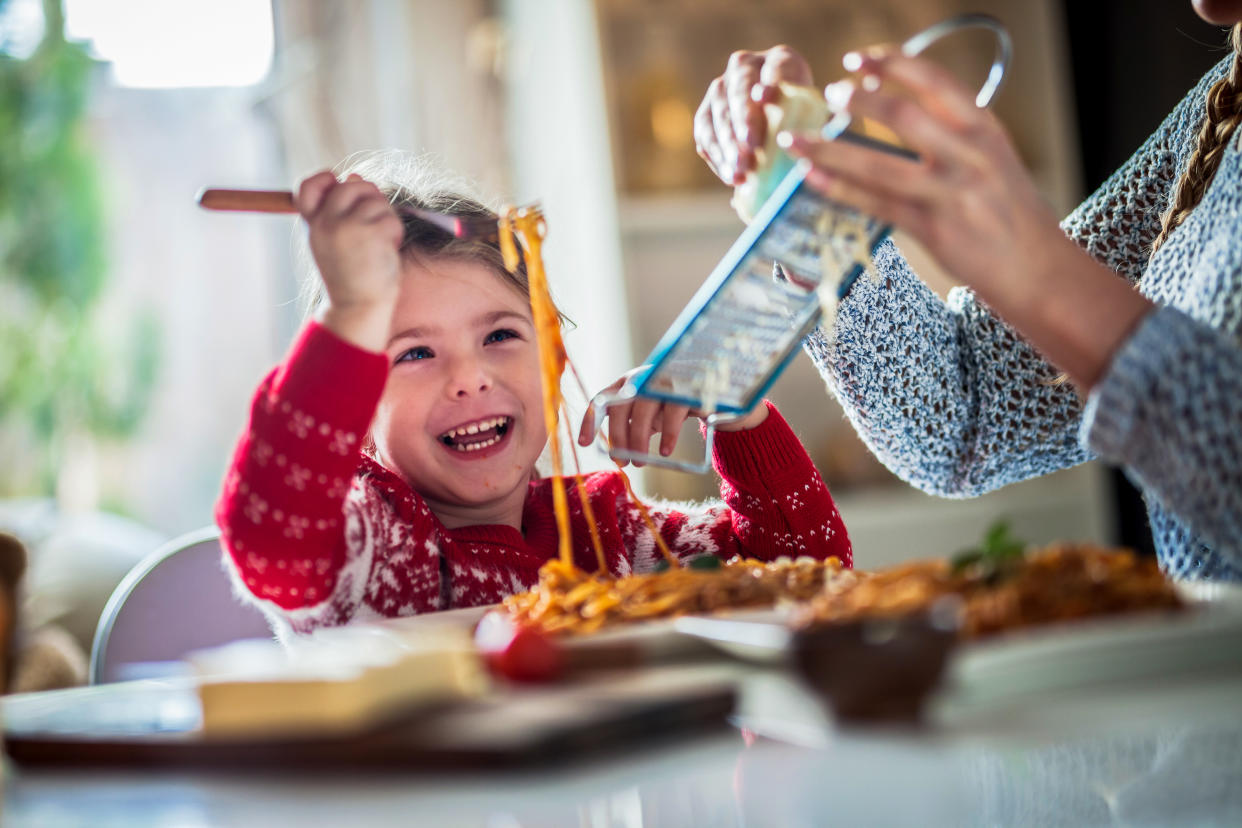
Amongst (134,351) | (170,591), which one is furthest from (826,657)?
(134,351)

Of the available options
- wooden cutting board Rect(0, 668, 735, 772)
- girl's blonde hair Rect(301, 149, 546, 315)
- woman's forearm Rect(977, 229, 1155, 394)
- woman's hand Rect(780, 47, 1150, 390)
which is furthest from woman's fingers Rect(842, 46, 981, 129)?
girl's blonde hair Rect(301, 149, 546, 315)

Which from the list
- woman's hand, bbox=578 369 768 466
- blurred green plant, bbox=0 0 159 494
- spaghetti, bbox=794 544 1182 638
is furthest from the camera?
blurred green plant, bbox=0 0 159 494

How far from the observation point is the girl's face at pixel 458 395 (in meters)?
1.25

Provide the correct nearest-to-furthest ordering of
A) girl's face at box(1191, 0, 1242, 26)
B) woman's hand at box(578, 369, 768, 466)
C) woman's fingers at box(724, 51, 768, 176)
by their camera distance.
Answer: woman's fingers at box(724, 51, 768, 176) < girl's face at box(1191, 0, 1242, 26) < woman's hand at box(578, 369, 768, 466)

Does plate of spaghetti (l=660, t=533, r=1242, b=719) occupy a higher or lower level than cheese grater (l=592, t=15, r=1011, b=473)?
lower

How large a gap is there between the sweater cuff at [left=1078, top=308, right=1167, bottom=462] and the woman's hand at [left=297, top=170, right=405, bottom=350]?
0.56m

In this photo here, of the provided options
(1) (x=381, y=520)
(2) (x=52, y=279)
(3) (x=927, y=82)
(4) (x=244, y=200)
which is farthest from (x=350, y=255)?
(2) (x=52, y=279)

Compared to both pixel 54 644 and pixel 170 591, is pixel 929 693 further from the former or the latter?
pixel 54 644

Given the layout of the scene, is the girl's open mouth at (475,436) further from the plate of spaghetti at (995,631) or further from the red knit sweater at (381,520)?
the plate of spaghetti at (995,631)

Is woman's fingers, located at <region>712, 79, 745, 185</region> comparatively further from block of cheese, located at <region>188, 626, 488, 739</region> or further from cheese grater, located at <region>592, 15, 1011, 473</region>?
block of cheese, located at <region>188, 626, 488, 739</region>

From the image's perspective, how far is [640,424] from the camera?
3.79 feet

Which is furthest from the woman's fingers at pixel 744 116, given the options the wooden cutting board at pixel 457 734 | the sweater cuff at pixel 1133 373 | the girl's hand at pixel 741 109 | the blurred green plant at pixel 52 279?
the blurred green plant at pixel 52 279

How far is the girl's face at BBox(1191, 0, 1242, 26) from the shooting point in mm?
1032

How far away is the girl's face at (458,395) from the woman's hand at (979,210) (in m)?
0.62
